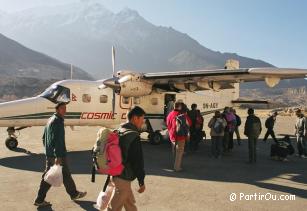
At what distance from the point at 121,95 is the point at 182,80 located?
8.82 feet

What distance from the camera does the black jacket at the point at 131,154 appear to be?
Answer: 5.02 m

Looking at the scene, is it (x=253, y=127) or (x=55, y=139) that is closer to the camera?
(x=55, y=139)

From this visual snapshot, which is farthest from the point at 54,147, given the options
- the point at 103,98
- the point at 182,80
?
the point at 182,80

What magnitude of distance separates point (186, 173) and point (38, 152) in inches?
247

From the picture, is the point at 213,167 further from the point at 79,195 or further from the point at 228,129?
the point at 79,195

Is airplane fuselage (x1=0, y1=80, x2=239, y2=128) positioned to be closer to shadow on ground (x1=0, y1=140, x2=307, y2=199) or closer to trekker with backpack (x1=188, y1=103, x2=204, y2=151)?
shadow on ground (x1=0, y1=140, x2=307, y2=199)

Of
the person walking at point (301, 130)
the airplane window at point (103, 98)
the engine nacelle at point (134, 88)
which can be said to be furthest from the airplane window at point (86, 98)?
the person walking at point (301, 130)

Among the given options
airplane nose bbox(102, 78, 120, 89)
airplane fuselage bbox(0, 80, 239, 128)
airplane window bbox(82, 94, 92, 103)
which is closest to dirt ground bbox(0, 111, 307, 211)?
airplane fuselage bbox(0, 80, 239, 128)

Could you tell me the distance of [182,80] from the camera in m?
15.6

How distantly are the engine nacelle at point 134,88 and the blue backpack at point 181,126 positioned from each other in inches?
208

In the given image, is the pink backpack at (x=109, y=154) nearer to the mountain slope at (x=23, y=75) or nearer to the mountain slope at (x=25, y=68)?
the mountain slope at (x=23, y=75)

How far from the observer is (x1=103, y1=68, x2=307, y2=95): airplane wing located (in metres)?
13.7

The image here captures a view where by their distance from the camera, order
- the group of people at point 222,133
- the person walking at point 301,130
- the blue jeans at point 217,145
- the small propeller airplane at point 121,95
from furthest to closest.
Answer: the person walking at point 301,130
the small propeller airplane at point 121,95
the blue jeans at point 217,145
the group of people at point 222,133

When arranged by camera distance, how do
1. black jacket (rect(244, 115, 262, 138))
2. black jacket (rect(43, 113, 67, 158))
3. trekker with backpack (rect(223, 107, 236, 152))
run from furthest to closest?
trekker with backpack (rect(223, 107, 236, 152)) < black jacket (rect(244, 115, 262, 138)) < black jacket (rect(43, 113, 67, 158))
